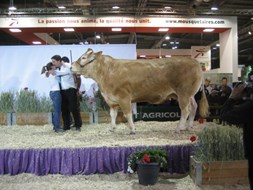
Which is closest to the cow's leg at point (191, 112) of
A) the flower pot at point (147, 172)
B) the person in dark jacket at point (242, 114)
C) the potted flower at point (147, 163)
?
the potted flower at point (147, 163)

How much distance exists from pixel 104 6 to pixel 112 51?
4.53 m

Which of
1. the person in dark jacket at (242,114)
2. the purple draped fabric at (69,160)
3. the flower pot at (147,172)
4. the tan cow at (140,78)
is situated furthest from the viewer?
the tan cow at (140,78)

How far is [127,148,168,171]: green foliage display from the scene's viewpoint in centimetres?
Result: 435

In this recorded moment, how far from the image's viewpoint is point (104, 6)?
490 inches

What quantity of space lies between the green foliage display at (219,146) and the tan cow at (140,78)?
1.60 metres

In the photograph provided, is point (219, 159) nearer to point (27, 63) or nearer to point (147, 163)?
point (147, 163)

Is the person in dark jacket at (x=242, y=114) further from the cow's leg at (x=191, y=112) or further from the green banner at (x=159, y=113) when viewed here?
the green banner at (x=159, y=113)

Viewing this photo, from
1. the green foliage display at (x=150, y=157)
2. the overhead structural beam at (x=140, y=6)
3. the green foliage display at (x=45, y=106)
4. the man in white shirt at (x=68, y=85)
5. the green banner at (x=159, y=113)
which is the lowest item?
the green foliage display at (x=150, y=157)

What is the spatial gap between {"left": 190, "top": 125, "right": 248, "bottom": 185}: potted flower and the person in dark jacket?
57.7 inches

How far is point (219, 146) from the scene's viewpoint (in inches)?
171

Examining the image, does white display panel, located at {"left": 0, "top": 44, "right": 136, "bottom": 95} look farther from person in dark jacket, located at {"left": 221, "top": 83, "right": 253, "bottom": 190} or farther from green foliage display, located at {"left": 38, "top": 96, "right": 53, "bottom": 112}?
person in dark jacket, located at {"left": 221, "top": 83, "right": 253, "bottom": 190}

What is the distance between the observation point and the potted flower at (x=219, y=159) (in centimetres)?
427

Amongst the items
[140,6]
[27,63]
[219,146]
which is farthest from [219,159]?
[140,6]

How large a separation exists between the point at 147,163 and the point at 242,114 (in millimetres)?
→ 1771
